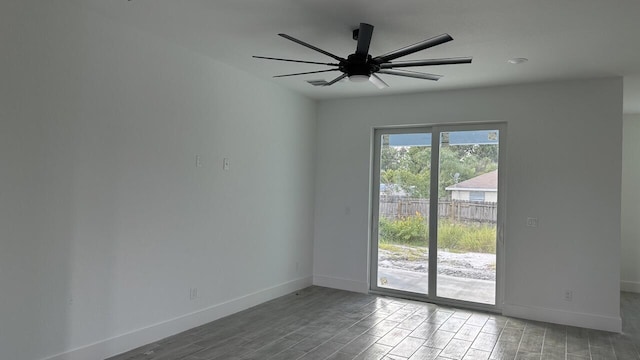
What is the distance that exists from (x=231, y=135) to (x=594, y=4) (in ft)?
11.1

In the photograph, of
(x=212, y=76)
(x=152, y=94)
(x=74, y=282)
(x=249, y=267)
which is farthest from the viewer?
(x=249, y=267)

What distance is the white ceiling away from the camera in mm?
2850

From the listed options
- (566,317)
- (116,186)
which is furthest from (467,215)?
(116,186)

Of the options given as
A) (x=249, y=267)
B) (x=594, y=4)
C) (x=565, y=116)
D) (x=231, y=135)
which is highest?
(x=594, y=4)

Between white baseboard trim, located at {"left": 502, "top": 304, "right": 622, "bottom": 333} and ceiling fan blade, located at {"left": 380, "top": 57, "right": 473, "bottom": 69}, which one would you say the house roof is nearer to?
white baseboard trim, located at {"left": 502, "top": 304, "right": 622, "bottom": 333}

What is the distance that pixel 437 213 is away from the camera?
538cm

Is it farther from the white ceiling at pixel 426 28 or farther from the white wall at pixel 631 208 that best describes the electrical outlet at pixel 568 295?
the white wall at pixel 631 208

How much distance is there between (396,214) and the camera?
5707mm

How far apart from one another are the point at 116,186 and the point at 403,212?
3.62 meters

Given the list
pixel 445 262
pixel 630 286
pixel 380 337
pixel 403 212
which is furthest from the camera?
pixel 630 286

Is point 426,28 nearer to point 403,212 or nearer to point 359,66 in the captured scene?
point 359,66

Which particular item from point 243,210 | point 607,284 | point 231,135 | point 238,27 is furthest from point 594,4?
point 243,210

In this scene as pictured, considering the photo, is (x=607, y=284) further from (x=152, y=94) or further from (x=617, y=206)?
(x=152, y=94)

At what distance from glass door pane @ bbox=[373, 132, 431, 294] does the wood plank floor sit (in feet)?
1.95
